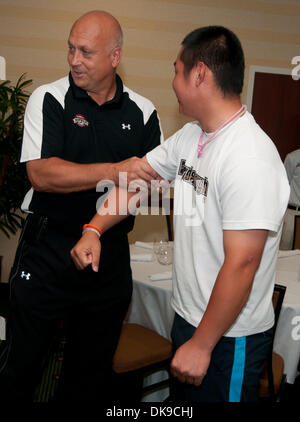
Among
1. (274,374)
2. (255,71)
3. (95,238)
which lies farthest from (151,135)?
(255,71)

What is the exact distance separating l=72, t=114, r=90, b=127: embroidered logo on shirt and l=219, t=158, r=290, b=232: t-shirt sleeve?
2.87 ft

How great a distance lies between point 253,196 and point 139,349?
5.15ft

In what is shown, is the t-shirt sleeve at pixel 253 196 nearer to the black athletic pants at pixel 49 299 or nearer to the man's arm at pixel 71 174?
the man's arm at pixel 71 174

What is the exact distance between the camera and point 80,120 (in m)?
1.87

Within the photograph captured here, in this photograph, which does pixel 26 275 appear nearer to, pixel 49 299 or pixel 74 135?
pixel 49 299

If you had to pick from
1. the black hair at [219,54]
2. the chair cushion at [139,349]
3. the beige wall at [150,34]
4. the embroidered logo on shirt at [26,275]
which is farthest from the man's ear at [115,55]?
the beige wall at [150,34]

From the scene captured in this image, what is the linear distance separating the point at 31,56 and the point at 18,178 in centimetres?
147

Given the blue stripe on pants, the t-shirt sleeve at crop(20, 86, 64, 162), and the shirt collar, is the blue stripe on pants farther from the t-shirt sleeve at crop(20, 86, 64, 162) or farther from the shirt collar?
the shirt collar

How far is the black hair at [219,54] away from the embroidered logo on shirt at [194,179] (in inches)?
10.1

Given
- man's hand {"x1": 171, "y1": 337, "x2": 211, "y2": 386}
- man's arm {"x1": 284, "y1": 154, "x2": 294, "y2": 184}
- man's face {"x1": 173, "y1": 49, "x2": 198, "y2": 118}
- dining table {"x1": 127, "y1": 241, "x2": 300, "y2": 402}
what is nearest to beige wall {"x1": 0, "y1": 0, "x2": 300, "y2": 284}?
man's arm {"x1": 284, "y1": 154, "x2": 294, "y2": 184}

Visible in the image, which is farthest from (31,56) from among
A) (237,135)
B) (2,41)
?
(237,135)

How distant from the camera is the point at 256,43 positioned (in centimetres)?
511

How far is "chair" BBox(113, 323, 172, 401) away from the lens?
2350mm

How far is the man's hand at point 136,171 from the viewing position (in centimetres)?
166
